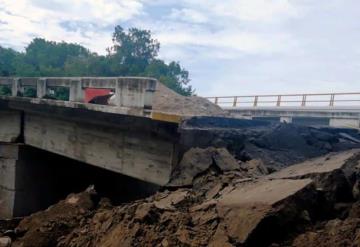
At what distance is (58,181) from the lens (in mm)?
11477

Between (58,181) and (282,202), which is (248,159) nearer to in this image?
(282,202)

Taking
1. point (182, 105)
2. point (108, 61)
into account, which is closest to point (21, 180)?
point (182, 105)

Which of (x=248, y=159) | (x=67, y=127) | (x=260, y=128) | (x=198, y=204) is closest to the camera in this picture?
(x=198, y=204)

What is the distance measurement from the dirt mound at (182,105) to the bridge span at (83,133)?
2.76ft

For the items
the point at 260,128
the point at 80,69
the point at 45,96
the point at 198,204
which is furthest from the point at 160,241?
the point at 80,69

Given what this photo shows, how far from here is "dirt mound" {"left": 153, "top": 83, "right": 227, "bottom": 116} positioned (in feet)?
26.5

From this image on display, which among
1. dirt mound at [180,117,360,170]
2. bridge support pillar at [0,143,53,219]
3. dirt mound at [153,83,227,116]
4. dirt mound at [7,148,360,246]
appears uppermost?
dirt mound at [153,83,227,116]

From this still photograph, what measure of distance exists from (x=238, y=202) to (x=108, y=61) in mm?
26655

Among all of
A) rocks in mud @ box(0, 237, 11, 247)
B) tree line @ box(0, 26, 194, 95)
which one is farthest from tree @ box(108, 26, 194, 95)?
rocks in mud @ box(0, 237, 11, 247)

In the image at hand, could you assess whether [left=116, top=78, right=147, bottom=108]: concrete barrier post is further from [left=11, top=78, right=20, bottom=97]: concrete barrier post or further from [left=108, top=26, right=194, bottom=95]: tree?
[left=108, top=26, right=194, bottom=95]: tree

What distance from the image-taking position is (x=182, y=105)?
8.38 meters

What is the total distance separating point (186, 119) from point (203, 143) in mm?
454

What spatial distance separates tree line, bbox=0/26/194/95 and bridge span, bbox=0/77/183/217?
1329cm

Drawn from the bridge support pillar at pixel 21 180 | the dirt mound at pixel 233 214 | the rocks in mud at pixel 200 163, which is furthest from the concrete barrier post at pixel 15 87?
the rocks in mud at pixel 200 163
